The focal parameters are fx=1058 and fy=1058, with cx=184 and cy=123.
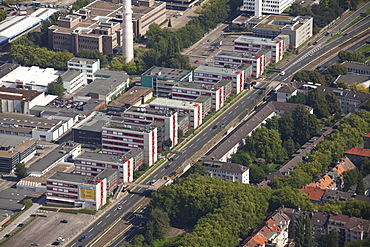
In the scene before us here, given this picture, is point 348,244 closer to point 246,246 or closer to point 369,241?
point 369,241

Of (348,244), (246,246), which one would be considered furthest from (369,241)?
(246,246)

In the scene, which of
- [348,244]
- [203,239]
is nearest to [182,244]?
[203,239]

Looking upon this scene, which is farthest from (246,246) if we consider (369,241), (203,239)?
(369,241)

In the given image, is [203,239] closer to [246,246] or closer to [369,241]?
[246,246]

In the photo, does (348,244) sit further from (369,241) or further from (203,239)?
(203,239)

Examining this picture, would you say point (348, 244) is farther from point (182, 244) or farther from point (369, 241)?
point (182, 244)
